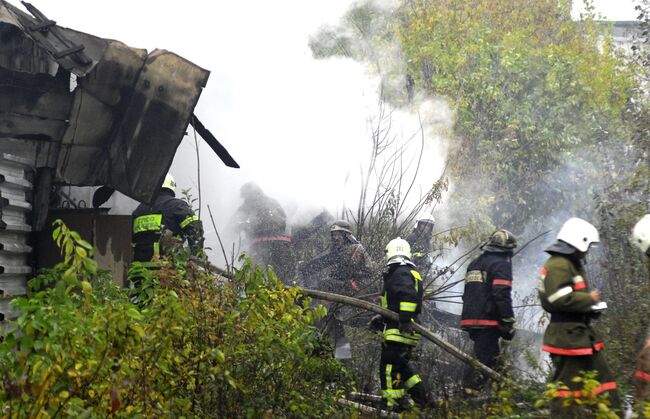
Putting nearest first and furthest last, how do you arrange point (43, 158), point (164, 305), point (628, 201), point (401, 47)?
point (164, 305) → point (43, 158) → point (628, 201) → point (401, 47)

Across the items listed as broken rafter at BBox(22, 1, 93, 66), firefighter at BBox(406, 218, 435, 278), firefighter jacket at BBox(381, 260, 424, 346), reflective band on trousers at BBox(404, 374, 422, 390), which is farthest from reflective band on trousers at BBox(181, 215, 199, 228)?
firefighter at BBox(406, 218, 435, 278)

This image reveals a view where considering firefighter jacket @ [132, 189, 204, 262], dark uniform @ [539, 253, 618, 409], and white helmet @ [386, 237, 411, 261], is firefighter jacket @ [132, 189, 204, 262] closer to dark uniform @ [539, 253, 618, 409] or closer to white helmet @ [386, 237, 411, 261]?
white helmet @ [386, 237, 411, 261]

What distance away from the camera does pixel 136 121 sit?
21.7 ft

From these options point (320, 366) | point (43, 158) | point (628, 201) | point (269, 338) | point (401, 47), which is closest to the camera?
point (269, 338)

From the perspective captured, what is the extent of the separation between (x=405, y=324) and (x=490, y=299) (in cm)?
100

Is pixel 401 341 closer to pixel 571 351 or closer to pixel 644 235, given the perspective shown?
pixel 571 351

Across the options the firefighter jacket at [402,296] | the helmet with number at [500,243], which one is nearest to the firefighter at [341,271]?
the firefighter jacket at [402,296]

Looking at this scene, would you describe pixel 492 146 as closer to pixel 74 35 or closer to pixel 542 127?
pixel 542 127

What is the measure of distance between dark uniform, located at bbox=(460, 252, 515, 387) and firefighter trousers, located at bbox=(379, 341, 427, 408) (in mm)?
793

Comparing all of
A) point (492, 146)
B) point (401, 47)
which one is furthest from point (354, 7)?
point (492, 146)

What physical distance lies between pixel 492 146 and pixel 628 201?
732 centimetres

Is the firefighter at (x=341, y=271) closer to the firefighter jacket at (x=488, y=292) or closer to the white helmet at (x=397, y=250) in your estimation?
the white helmet at (x=397, y=250)

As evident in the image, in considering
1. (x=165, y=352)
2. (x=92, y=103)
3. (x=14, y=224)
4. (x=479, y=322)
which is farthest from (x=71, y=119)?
(x=479, y=322)

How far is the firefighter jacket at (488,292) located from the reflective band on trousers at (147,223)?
9.55 ft
